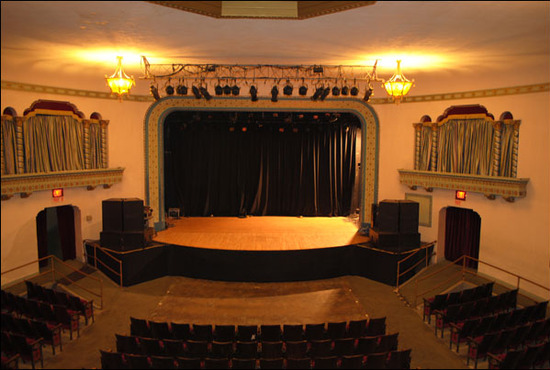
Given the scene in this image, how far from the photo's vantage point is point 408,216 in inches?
492

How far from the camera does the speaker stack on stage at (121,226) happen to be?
12.2 meters

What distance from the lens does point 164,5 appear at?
6.05 m

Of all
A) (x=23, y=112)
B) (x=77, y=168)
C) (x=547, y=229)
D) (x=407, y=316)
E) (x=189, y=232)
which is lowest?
(x=407, y=316)

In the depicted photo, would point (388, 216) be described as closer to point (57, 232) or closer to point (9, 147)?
point (57, 232)

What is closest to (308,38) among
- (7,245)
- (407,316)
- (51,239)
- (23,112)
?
(407,316)

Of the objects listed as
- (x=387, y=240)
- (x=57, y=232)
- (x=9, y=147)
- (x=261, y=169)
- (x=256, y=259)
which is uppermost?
(x=9, y=147)

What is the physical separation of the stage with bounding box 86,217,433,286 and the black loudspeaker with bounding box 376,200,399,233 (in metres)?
0.67

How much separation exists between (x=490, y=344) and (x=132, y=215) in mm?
9714

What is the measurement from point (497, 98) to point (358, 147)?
6705mm

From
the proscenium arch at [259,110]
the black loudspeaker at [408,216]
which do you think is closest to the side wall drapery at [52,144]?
the proscenium arch at [259,110]

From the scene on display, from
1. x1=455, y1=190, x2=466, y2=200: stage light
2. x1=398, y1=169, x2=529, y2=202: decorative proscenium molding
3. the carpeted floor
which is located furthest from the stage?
x1=398, y1=169, x2=529, y2=202: decorative proscenium molding

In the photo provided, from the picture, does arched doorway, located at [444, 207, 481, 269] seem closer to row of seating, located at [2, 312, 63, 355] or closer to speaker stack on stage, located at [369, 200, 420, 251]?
speaker stack on stage, located at [369, 200, 420, 251]

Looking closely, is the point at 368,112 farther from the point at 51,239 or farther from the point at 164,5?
the point at 51,239

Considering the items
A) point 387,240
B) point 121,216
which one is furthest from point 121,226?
point 387,240
